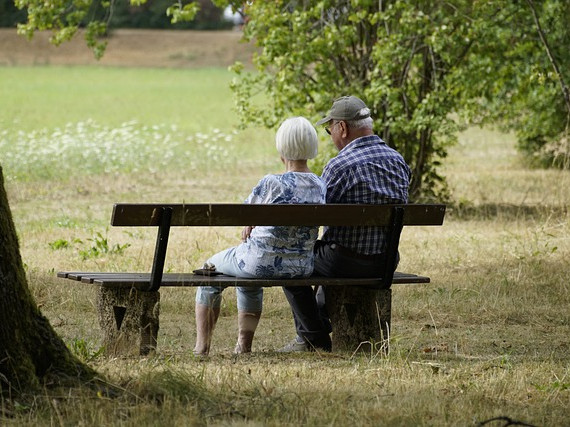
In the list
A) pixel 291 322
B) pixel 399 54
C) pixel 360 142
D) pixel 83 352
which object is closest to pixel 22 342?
pixel 83 352

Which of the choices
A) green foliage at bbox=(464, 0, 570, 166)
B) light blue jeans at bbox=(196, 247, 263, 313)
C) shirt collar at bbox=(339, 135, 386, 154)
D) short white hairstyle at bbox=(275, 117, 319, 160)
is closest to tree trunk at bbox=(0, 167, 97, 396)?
light blue jeans at bbox=(196, 247, 263, 313)

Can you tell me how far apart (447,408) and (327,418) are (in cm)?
60

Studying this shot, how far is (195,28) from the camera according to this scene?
77000mm

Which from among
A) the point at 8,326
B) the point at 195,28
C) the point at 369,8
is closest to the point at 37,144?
the point at 369,8

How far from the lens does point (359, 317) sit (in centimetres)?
664

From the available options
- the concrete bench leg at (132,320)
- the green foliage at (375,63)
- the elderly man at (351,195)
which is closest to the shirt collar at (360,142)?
the elderly man at (351,195)

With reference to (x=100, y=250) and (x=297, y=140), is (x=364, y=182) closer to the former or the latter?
(x=297, y=140)

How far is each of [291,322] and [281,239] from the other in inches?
77.2

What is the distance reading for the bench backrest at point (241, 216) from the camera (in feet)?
19.3

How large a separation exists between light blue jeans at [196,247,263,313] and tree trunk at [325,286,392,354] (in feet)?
1.56

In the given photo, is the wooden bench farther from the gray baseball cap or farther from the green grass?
the green grass

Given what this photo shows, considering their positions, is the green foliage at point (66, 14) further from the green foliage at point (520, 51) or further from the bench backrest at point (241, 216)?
the bench backrest at point (241, 216)

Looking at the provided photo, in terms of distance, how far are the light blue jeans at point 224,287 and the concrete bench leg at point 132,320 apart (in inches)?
16.6

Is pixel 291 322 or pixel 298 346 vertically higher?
pixel 298 346
